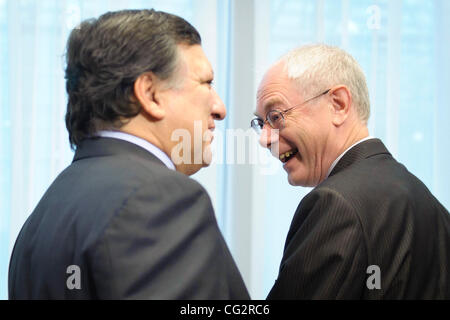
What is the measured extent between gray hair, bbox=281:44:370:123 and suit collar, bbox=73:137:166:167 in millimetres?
538

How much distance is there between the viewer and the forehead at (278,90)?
132 centimetres

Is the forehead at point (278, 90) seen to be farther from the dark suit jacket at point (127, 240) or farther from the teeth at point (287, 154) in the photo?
the dark suit jacket at point (127, 240)

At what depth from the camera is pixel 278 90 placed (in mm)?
1339

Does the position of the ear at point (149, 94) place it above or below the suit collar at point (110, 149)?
above

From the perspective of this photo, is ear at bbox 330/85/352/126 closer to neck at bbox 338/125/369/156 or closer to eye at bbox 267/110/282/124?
neck at bbox 338/125/369/156

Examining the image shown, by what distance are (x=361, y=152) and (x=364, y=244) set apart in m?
0.26

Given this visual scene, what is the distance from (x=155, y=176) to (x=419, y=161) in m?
1.86

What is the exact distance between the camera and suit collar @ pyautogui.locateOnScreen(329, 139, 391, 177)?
3.91 feet

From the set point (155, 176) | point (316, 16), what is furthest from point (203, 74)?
point (316, 16)

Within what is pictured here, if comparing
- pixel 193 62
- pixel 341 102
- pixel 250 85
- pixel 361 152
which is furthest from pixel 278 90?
pixel 250 85

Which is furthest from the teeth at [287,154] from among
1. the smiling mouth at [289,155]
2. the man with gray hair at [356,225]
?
the man with gray hair at [356,225]

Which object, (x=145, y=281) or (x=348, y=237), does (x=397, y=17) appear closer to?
(x=348, y=237)

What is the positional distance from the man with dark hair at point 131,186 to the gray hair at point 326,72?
328mm

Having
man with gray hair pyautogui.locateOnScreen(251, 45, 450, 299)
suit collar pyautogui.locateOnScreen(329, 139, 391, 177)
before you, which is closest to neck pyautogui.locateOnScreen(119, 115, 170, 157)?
man with gray hair pyautogui.locateOnScreen(251, 45, 450, 299)
